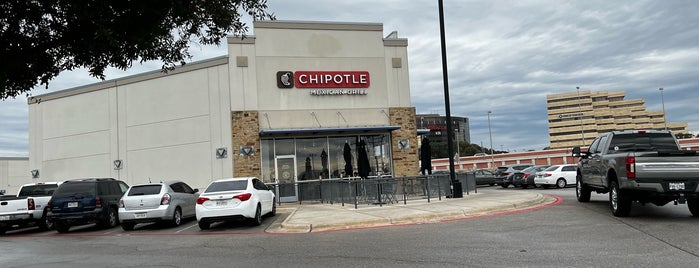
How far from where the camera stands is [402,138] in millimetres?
27172

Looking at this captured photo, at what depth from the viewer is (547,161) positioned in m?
68.6

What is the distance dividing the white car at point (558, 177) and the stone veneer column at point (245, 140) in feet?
48.5

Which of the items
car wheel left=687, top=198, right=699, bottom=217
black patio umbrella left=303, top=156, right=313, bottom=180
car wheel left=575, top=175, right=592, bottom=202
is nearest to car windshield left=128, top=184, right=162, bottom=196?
black patio umbrella left=303, top=156, right=313, bottom=180

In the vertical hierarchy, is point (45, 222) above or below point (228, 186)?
below

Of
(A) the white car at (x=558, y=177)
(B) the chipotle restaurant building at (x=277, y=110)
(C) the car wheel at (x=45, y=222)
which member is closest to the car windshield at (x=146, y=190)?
(C) the car wheel at (x=45, y=222)

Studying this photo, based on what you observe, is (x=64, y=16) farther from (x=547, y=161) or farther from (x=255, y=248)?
(x=547, y=161)

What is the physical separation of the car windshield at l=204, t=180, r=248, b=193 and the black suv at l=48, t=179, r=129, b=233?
4.30 meters

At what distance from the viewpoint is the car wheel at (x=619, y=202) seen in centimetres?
1236

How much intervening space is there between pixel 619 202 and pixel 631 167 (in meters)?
1.12

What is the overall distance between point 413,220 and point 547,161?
59430 mm

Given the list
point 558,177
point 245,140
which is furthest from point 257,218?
point 558,177

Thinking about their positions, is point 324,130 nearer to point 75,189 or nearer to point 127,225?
point 127,225

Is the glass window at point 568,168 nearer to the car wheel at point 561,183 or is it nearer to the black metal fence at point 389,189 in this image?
the car wheel at point 561,183

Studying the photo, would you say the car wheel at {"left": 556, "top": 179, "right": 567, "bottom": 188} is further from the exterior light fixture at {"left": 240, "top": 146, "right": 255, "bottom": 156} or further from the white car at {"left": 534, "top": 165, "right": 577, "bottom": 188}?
the exterior light fixture at {"left": 240, "top": 146, "right": 255, "bottom": 156}
